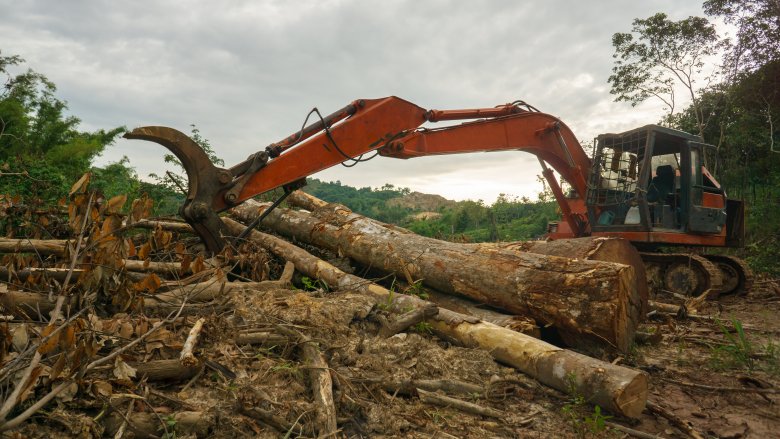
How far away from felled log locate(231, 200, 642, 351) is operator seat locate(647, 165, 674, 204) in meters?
4.28

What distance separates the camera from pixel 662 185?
7914mm

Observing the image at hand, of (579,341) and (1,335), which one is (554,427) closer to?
(579,341)

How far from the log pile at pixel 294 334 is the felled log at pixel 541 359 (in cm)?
1

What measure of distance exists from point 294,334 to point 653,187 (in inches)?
276

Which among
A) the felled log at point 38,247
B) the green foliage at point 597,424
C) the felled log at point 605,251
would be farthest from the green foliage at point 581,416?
the felled log at point 38,247

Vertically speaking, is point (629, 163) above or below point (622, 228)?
above

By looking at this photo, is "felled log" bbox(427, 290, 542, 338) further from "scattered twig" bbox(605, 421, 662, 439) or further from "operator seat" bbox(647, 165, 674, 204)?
"operator seat" bbox(647, 165, 674, 204)

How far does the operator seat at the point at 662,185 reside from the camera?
25.7 ft

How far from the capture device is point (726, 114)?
18.4m

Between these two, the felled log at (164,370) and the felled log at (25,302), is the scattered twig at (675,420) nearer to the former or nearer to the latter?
the felled log at (164,370)

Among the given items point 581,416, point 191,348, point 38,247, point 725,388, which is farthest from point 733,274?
point 38,247

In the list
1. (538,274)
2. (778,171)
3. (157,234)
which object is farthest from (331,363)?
(778,171)

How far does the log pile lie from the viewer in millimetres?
2203

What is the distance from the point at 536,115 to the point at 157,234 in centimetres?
621
